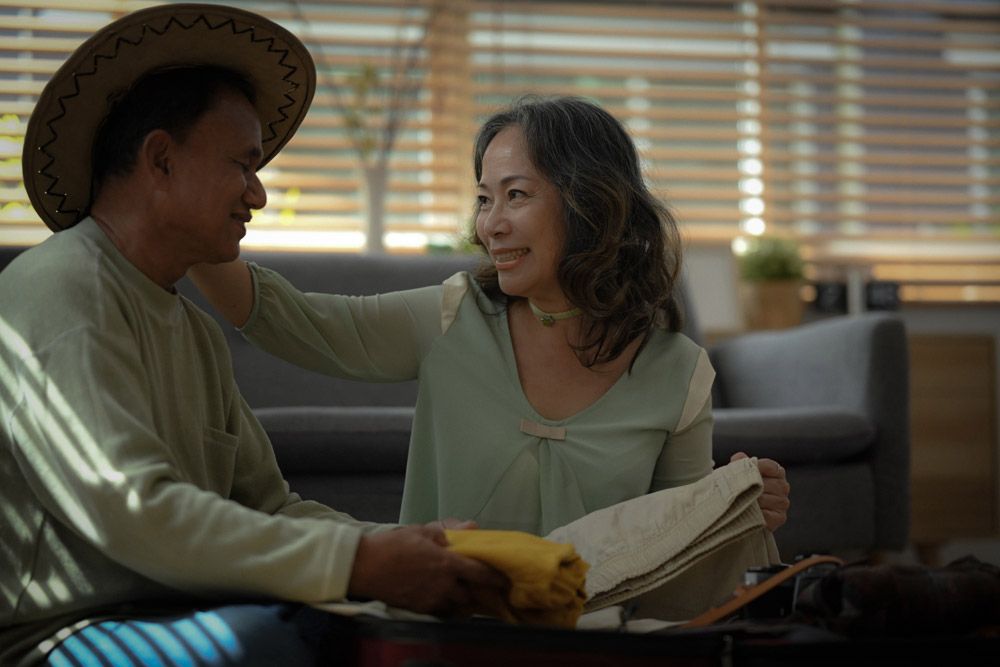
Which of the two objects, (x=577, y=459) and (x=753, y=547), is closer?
(x=753, y=547)

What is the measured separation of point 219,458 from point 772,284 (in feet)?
9.64

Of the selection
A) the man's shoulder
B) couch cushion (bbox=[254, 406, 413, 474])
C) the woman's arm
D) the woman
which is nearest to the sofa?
couch cushion (bbox=[254, 406, 413, 474])

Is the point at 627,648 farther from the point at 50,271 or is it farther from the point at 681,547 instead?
the point at 50,271

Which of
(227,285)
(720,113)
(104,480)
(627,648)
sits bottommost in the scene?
(627,648)

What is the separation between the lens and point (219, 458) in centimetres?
122

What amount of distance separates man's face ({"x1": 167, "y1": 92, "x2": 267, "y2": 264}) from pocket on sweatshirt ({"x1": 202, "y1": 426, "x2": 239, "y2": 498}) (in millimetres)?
182

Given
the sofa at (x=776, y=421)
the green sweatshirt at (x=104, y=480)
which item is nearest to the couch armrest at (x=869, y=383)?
the sofa at (x=776, y=421)

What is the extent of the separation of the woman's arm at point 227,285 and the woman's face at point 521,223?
0.34 m

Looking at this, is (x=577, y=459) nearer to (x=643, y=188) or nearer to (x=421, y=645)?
(x=643, y=188)

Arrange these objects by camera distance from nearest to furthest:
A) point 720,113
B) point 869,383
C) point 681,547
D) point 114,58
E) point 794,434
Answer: point 114,58 < point 681,547 < point 794,434 < point 869,383 < point 720,113

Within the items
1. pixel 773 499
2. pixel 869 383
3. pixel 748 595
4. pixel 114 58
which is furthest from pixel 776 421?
pixel 114 58

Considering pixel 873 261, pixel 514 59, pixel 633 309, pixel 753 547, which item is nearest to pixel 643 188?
pixel 633 309

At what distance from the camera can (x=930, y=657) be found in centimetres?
87

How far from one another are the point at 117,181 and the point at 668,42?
3.43m
